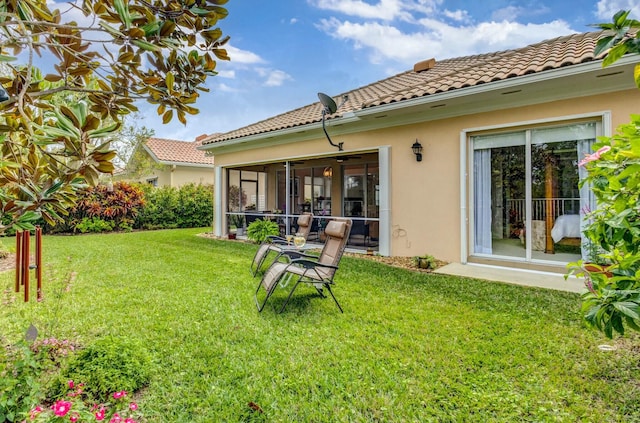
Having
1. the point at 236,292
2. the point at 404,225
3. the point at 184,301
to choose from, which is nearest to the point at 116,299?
the point at 184,301

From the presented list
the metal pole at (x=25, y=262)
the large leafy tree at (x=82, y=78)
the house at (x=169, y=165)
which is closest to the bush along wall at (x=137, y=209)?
the house at (x=169, y=165)

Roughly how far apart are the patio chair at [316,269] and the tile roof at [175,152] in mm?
16293

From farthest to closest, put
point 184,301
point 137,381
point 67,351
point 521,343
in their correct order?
point 184,301 → point 521,343 → point 67,351 → point 137,381

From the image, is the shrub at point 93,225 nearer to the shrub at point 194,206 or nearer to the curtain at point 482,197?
the shrub at point 194,206

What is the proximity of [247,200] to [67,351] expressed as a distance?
12011 millimetres

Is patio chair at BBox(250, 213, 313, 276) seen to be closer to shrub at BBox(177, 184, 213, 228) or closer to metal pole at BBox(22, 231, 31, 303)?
metal pole at BBox(22, 231, 31, 303)

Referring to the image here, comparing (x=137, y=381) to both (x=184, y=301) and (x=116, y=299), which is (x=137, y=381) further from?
(x=116, y=299)

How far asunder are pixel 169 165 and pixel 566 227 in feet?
64.5

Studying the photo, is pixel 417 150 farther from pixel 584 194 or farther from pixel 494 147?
pixel 584 194

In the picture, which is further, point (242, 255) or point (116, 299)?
point (242, 255)

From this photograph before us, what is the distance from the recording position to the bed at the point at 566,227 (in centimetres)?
618

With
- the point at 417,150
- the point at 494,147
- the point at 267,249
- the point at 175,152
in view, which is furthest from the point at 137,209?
the point at 494,147

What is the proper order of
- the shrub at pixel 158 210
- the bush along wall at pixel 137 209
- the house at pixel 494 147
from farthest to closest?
the shrub at pixel 158 210
the bush along wall at pixel 137 209
the house at pixel 494 147

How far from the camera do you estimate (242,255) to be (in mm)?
8562
